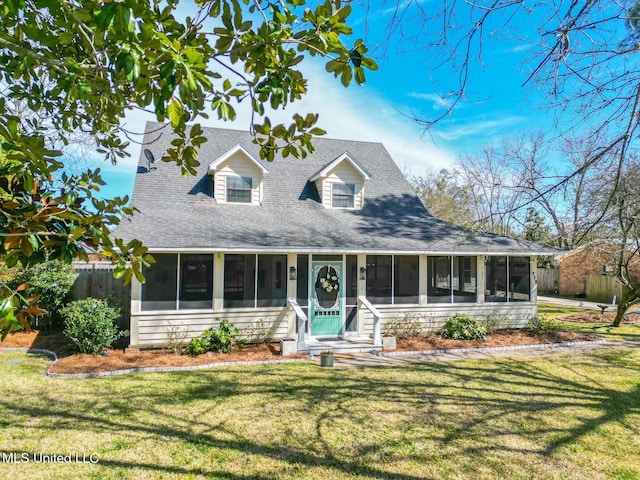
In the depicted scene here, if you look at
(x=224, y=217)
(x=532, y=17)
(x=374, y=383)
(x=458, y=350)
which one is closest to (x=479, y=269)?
(x=458, y=350)

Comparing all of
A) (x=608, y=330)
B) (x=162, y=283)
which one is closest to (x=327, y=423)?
(x=162, y=283)

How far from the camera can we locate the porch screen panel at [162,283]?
1045 centimetres

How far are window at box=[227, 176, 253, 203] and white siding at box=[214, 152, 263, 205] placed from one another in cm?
11

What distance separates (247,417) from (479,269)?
982cm

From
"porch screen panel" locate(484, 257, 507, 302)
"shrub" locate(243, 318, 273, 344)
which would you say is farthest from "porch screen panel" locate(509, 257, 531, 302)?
"shrub" locate(243, 318, 273, 344)

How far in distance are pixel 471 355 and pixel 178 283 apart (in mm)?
7938

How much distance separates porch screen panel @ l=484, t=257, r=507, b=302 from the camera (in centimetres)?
1367

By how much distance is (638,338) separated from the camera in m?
13.0

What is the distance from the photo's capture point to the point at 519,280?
1388 cm

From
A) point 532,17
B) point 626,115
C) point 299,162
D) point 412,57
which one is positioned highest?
point 299,162

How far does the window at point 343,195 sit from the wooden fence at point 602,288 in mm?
19663

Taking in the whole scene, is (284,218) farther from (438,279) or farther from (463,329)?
(463,329)

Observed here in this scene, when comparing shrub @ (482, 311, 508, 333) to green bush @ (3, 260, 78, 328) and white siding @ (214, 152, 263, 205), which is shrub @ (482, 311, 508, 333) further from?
green bush @ (3, 260, 78, 328)

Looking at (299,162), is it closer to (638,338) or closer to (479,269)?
(479,269)
